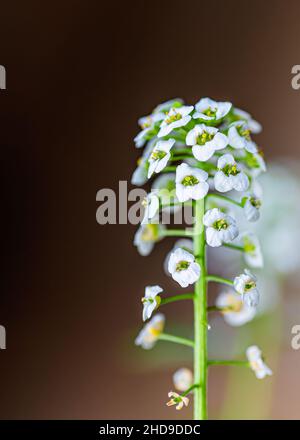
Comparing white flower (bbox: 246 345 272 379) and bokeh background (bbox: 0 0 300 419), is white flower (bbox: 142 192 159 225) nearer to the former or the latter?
white flower (bbox: 246 345 272 379)

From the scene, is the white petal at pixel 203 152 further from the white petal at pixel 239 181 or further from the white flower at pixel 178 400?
the white flower at pixel 178 400

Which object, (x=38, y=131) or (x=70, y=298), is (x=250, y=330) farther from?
(x=38, y=131)

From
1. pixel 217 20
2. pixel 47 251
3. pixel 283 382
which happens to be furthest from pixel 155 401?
pixel 217 20

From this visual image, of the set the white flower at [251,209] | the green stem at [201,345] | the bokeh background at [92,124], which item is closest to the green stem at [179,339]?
the green stem at [201,345]

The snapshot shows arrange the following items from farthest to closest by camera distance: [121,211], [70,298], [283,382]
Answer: [70,298] → [283,382] → [121,211]

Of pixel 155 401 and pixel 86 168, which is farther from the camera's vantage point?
pixel 86 168
